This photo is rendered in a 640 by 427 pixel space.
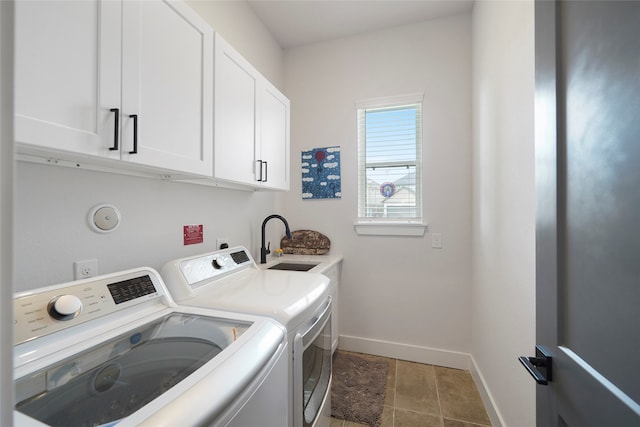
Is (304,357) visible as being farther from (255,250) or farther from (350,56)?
(350,56)

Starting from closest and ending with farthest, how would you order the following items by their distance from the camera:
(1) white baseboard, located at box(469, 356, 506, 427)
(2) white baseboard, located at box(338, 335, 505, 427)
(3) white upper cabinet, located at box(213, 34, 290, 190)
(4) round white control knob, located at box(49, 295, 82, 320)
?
(4) round white control knob, located at box(49, 295, 82, 320) → (3) white upper cabinet, located at box(213, 34, 290, 190) → (1) white baseboard, located at box(469, 356, 506, 427) → (2) white baseboard, located at box(338, 335, 505, 427)

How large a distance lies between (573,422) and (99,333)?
1.33 m

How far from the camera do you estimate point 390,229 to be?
Answer: 2.45 metres

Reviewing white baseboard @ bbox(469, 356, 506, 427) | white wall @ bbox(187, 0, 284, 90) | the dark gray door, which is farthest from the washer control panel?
white baseboard @ bbox(469, 356, 506, 427)

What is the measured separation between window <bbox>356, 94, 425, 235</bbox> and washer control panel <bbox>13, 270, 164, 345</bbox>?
1850 mm

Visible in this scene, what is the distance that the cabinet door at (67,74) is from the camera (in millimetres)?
640

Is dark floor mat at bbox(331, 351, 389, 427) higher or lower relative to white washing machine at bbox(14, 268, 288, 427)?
lower

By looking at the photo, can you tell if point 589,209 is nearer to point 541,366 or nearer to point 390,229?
point 541,366

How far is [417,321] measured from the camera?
7.88 ft

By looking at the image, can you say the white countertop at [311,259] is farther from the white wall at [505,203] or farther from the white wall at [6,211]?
the white wall at [6,211]

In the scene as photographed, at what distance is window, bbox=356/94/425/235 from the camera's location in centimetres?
244

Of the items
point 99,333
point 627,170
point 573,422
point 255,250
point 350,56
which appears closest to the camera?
point 627,170

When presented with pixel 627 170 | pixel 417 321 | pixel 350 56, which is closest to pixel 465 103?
pixel 350 56

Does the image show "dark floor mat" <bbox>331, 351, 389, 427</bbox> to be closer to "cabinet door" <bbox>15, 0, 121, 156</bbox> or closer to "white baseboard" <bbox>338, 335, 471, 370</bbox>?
"white baseboard" <bbox>338, 335, 471, 370</bbox>
